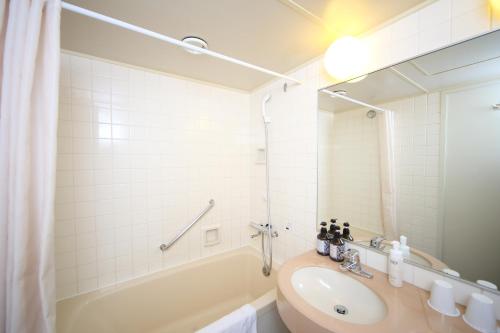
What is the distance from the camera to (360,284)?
3.22ft

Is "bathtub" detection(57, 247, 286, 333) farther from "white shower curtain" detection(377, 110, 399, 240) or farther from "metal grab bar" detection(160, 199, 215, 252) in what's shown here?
"white shower curtain" detection(377, 110, 399, 240)

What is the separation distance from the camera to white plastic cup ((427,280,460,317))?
75cm

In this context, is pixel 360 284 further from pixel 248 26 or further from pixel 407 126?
pixel 248 26

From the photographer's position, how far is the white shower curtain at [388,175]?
3.55 feet

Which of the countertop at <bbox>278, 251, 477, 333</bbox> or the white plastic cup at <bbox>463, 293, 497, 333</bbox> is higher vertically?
the white plastic cup at <bbox>463, 293, 497, 333</bbox>

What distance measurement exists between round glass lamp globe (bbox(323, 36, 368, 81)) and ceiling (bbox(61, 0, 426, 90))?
0.07 m

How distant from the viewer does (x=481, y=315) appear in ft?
2.22

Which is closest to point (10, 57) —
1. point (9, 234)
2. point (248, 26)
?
point (9, 234)

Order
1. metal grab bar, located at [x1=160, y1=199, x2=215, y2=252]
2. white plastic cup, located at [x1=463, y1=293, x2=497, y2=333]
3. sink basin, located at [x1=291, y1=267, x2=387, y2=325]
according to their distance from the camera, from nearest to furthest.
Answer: white plastic cup, located at [x1=463, y1=293, x2=497, y2=333]
sink basin, located at [x1=291, y1=267, x2=387, y2=325]
metal grab bar, located at [x1=160, y1=199, x2=215, y2=252]

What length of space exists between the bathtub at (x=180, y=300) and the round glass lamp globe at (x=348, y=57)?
4.83ft

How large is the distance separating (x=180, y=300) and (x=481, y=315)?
184 cm

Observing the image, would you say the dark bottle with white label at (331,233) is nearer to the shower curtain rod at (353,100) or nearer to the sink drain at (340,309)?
the sink drain at (340,309)

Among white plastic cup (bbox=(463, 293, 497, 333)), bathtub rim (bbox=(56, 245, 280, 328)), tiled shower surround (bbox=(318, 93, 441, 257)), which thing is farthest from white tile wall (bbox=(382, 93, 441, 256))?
bathtub rim (bbox=(56, 245, 280, 328))

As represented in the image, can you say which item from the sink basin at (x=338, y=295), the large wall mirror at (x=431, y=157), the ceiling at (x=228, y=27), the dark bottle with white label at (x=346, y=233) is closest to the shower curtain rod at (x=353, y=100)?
the large wall mirror at (x=431, y=157)
